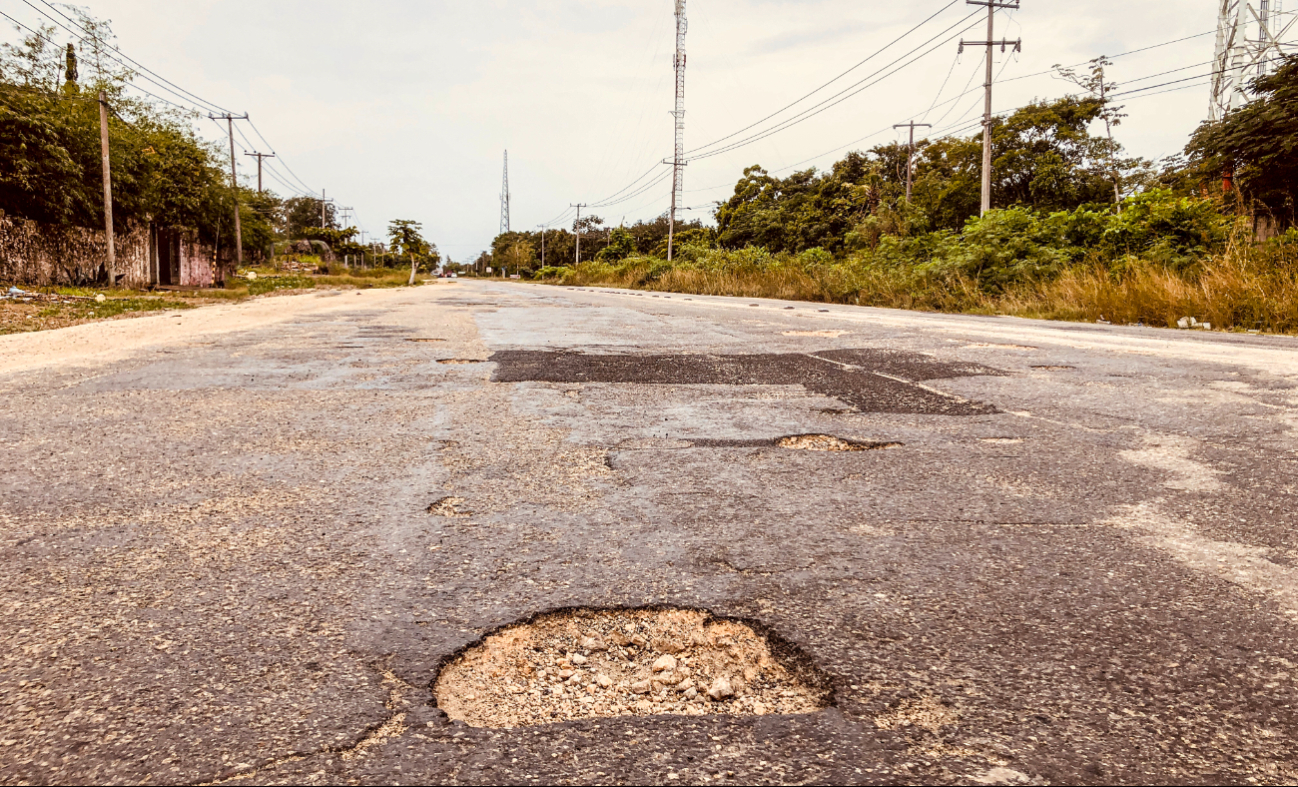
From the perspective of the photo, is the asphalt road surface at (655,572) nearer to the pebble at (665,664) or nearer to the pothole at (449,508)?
the pothole at (449,508)

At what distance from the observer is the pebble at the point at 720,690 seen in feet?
4.47

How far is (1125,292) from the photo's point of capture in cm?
1137

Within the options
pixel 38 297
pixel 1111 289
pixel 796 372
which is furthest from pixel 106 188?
pixel 1111 289

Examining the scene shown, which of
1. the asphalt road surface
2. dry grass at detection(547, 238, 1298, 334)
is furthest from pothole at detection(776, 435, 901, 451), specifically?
dry grass at detection(547, 238, 1298, 334)

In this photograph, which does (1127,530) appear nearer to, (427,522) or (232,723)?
(427,522)

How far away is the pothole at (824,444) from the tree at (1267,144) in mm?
18205

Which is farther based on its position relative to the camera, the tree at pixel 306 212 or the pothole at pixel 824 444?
the tree at pixel 306 212

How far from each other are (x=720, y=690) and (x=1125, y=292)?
1218 cm

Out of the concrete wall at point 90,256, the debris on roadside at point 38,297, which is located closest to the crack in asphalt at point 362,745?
the debris on roadside at point 38,297

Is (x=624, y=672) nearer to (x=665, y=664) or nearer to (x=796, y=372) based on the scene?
(x=665, y=664)

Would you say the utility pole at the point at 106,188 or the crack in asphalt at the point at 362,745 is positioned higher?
the utility pole at the point at 106,188

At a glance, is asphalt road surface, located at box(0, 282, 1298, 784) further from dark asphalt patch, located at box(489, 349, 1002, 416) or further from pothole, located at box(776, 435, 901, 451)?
dark asphalt patch, located at box(489, 349, 1002, 416)

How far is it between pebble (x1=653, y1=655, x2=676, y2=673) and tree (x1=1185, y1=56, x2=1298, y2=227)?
793 inches

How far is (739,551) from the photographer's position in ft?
6.61
